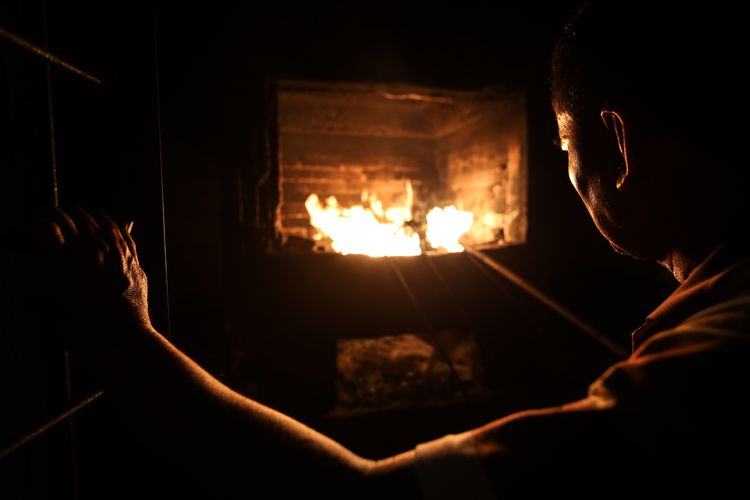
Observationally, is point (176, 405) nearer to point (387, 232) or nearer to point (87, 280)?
point (87, 280)

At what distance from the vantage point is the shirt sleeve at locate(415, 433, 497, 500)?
2.42 feet

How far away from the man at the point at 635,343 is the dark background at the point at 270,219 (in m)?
0.66

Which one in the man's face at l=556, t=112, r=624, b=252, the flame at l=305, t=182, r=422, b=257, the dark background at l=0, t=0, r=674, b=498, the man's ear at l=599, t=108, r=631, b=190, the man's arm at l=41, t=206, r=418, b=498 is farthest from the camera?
the flame at l=305, t=182, r=422, b=257

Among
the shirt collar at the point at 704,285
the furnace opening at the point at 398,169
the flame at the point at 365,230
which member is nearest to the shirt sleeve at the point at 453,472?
the shirt collar at the point at 704,285

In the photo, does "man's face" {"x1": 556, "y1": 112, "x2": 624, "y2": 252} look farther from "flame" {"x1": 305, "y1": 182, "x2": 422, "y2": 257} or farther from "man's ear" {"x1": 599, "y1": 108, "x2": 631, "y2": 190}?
"flame" {"x1": 305, "y1": 182, "x2": 422, "y2": 257}

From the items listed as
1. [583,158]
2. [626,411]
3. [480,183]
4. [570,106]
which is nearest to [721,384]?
[626,411]

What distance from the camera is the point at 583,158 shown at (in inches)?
52.1

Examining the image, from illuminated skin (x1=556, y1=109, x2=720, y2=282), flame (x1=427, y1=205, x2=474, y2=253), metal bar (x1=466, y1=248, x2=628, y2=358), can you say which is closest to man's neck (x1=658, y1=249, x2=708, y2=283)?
illuminated skin (x1=556, y1=109, x2=720, y2=282)

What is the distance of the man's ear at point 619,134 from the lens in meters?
1.12

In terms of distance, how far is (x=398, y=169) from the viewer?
634 centimetres

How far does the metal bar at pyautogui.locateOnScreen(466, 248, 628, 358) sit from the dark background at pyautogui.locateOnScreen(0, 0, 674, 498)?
0.07 m

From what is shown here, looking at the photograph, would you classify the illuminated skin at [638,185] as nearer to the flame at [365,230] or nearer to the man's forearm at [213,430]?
the man's forearm at [213,430]

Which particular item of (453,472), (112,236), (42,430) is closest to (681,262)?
(453,472)

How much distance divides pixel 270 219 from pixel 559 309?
8.25 ft
